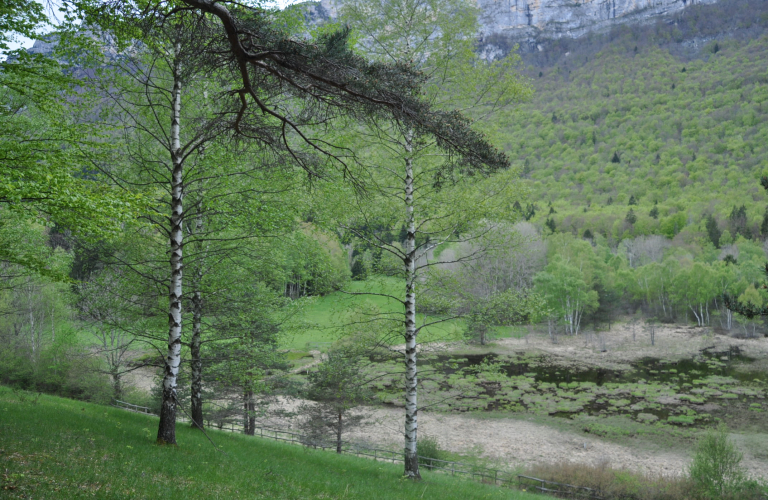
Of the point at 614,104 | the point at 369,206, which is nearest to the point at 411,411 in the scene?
the point at 369,206

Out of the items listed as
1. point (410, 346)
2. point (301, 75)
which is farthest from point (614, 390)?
point (301, 75)

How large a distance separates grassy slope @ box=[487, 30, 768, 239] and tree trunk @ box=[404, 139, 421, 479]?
7152 centimetres

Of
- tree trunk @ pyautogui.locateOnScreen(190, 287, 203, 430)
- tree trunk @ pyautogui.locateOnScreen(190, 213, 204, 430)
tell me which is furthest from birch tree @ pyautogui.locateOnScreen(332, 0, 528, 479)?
tree trunk @ pyautogui.locateOnScreen(190, 287, 203, 430)

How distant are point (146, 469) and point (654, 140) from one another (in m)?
157

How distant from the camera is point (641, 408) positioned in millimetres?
28406

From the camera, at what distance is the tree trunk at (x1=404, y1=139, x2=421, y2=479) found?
10.0m

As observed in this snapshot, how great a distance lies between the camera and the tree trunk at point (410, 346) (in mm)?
10000

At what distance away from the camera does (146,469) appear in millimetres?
6223

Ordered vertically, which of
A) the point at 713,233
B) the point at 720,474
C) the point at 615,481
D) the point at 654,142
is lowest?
the point at 615,481

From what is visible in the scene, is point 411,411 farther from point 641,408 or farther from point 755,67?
point 755,67

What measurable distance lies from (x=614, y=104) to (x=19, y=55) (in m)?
186

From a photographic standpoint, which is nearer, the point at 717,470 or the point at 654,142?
the point at 717,470

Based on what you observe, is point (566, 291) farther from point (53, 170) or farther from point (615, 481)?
point (53, 170)

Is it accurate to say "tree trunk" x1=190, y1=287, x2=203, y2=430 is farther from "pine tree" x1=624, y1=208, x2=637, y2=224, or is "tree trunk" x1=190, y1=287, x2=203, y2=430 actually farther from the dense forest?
"pine tree" x1=624, y1=208, x2=637, y2=224
